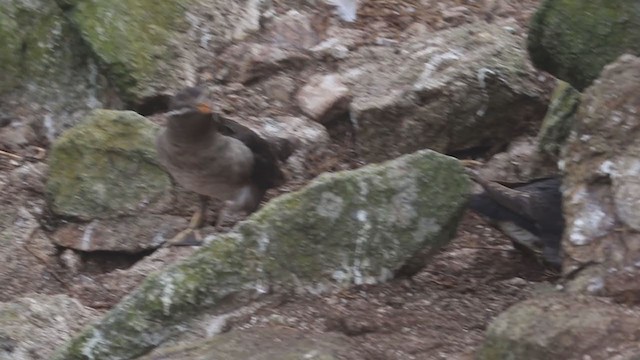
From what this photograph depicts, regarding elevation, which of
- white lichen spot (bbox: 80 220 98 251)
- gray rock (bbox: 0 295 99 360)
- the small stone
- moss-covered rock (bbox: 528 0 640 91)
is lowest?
the small stone

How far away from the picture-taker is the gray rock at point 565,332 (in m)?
3.51

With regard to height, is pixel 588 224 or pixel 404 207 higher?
pixel 588 224

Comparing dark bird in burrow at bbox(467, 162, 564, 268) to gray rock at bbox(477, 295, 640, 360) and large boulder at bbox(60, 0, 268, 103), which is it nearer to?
gray rock at bbox(477, 295, 640, 360)

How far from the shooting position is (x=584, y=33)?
4926 millimetres

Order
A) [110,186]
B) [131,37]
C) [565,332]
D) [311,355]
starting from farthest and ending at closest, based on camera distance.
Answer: [131,37], [110,186], [311,355], [565,332]

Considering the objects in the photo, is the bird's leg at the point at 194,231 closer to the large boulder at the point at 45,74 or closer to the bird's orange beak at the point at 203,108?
the bird's orange beak at the point at 203,108

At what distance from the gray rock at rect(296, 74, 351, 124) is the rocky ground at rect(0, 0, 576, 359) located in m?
0.11

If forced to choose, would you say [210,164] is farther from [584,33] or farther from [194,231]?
[584,33]

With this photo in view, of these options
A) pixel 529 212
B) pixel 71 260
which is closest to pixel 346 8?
pixel 71 260

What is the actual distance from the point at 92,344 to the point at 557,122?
105 inches

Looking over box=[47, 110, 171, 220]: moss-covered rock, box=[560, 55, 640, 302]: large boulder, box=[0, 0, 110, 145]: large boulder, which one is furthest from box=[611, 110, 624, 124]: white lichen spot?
box=[0, 0, 110, 145]: large boulder

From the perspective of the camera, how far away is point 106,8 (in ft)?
23.4

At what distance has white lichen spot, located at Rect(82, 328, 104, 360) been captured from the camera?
4.39 metres

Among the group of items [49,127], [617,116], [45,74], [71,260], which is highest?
[617,116]
